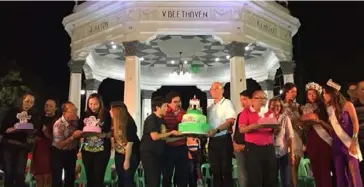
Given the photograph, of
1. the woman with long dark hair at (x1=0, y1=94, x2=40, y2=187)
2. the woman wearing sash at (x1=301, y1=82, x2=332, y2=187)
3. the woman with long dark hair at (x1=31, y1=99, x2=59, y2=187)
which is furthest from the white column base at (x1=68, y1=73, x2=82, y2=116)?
the woman wearing sash at (x1=301, y1=82, x2=332, y2=187)

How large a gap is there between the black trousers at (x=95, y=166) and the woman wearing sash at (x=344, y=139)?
3351 millimetres

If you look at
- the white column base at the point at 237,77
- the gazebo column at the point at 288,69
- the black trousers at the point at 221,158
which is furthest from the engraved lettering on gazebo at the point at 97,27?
the black trousers at the point at 221,158

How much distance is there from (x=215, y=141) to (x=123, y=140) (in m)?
1.43

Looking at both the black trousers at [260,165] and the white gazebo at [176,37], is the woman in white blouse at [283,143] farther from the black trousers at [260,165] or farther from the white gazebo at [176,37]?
the white gazebo at [176,37]

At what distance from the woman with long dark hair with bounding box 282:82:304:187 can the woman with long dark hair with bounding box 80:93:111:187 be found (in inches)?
115

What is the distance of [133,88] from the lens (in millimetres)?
11836

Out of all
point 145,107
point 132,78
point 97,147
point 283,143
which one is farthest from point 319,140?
point 145,107

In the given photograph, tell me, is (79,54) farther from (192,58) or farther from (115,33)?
(192,58)

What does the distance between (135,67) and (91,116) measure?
5.48m

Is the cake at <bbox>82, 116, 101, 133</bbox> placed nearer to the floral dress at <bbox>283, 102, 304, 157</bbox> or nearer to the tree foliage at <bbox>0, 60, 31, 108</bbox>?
the floral dress at <bbox>283, 102, 304, 157</bbox>

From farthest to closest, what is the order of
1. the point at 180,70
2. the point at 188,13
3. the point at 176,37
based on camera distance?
the point at 180,70 < the point at 176,37 < the point at 188,13

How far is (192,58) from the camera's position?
647 inches

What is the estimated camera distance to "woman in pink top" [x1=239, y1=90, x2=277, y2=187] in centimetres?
582

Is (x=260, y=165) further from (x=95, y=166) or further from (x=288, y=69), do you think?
(x=288, y=69)
